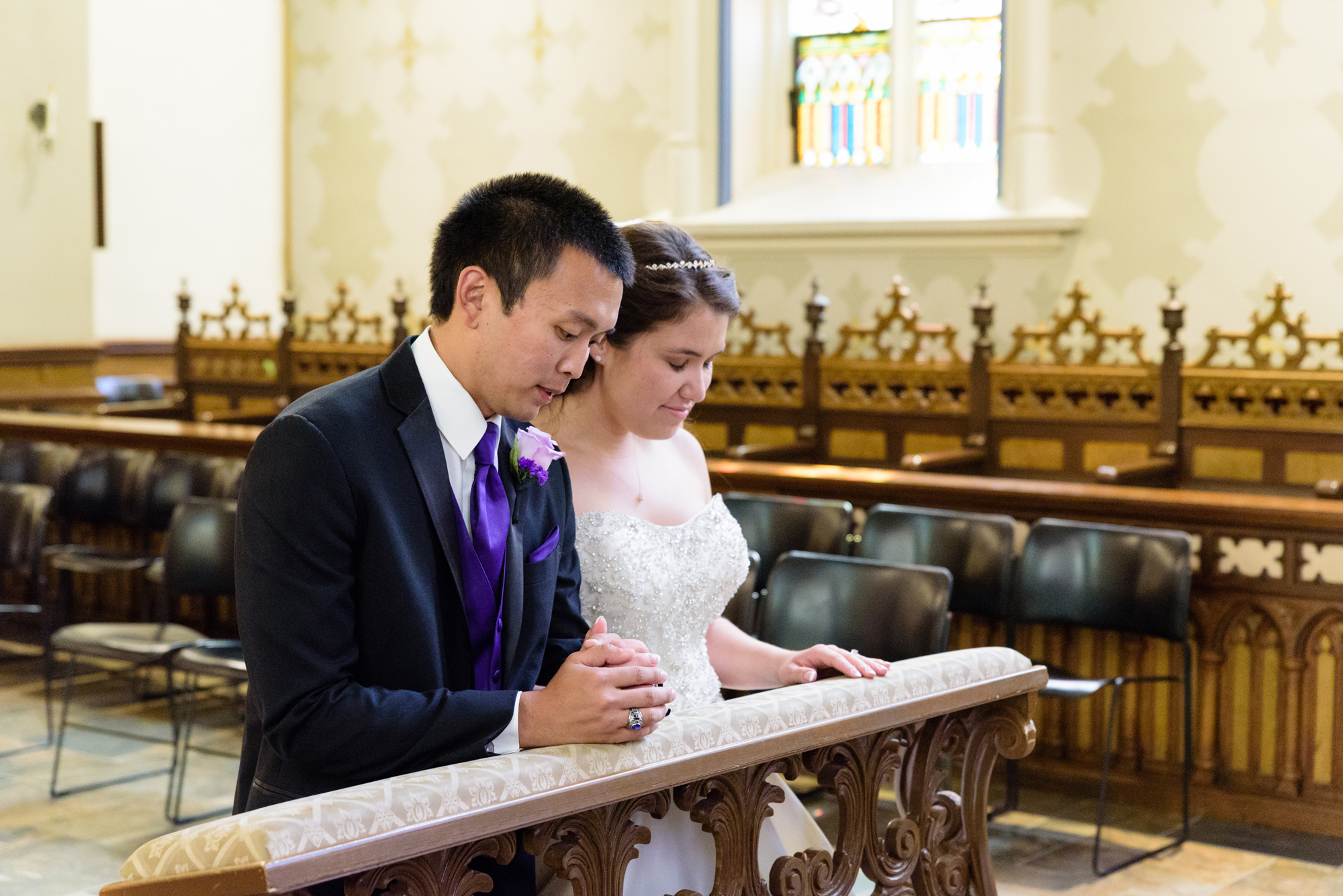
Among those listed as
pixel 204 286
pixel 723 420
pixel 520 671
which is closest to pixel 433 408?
pixel 520 671

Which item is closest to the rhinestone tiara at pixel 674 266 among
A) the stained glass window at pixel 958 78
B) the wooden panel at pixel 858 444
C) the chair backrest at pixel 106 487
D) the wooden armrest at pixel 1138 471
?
the wooden armrest at pixel 1138 471

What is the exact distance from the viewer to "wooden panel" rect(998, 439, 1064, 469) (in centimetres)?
624

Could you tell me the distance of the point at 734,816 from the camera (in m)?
1.76

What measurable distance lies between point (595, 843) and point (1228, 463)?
489 cm

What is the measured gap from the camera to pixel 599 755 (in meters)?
1.55

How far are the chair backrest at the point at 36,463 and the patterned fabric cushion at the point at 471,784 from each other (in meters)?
4.98

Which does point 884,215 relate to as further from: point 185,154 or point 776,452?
point 185,154

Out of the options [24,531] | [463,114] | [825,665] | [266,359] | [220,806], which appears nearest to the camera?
[825,665]

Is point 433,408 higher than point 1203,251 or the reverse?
the reverse

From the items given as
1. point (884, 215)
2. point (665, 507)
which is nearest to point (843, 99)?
point (884, 215)

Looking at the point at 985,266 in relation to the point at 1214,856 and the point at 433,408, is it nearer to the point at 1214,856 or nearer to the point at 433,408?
the point at 1214,856

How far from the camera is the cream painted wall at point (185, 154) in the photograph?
32.0 ft

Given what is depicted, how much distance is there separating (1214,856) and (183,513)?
10.9 feet

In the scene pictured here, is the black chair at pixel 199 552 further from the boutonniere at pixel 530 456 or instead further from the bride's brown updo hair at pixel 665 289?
the boutonniere at pixel 530 456
